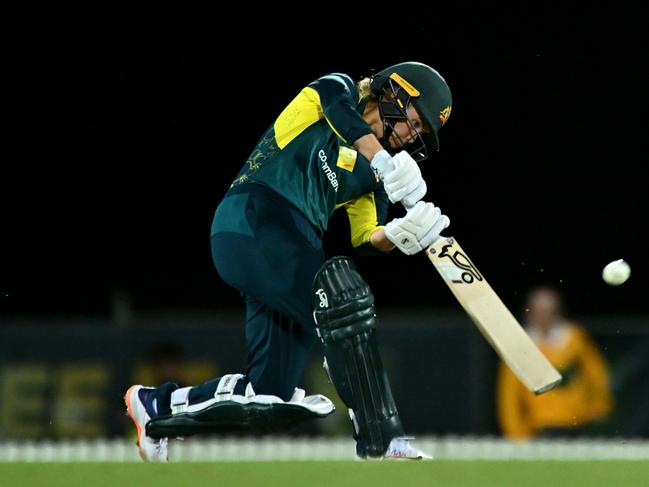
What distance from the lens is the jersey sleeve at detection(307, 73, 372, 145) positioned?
3.31 m

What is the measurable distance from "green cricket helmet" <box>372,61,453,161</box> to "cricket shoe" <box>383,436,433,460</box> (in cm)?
96

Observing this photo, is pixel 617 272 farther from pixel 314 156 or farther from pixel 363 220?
pixel 314 156

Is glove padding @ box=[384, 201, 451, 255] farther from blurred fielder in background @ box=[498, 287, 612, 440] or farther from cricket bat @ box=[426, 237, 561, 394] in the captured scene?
blurred fielder in background @ box=[498, 287, 612, 440]

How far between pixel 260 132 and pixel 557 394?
3.04m

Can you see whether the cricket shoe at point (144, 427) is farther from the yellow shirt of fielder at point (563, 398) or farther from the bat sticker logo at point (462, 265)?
the yellow shirt of fielder at point (563, 398)

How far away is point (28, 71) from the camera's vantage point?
7.91 meters

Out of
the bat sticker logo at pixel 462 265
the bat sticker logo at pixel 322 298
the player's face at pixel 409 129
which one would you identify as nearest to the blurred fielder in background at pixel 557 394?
the player's face at pixel 409 129

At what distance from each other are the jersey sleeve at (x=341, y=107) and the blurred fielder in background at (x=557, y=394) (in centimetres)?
287

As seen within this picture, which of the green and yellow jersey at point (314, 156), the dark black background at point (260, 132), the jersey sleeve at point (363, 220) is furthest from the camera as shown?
the dark black background at point (260, 132)

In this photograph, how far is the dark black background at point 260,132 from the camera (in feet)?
25.3
